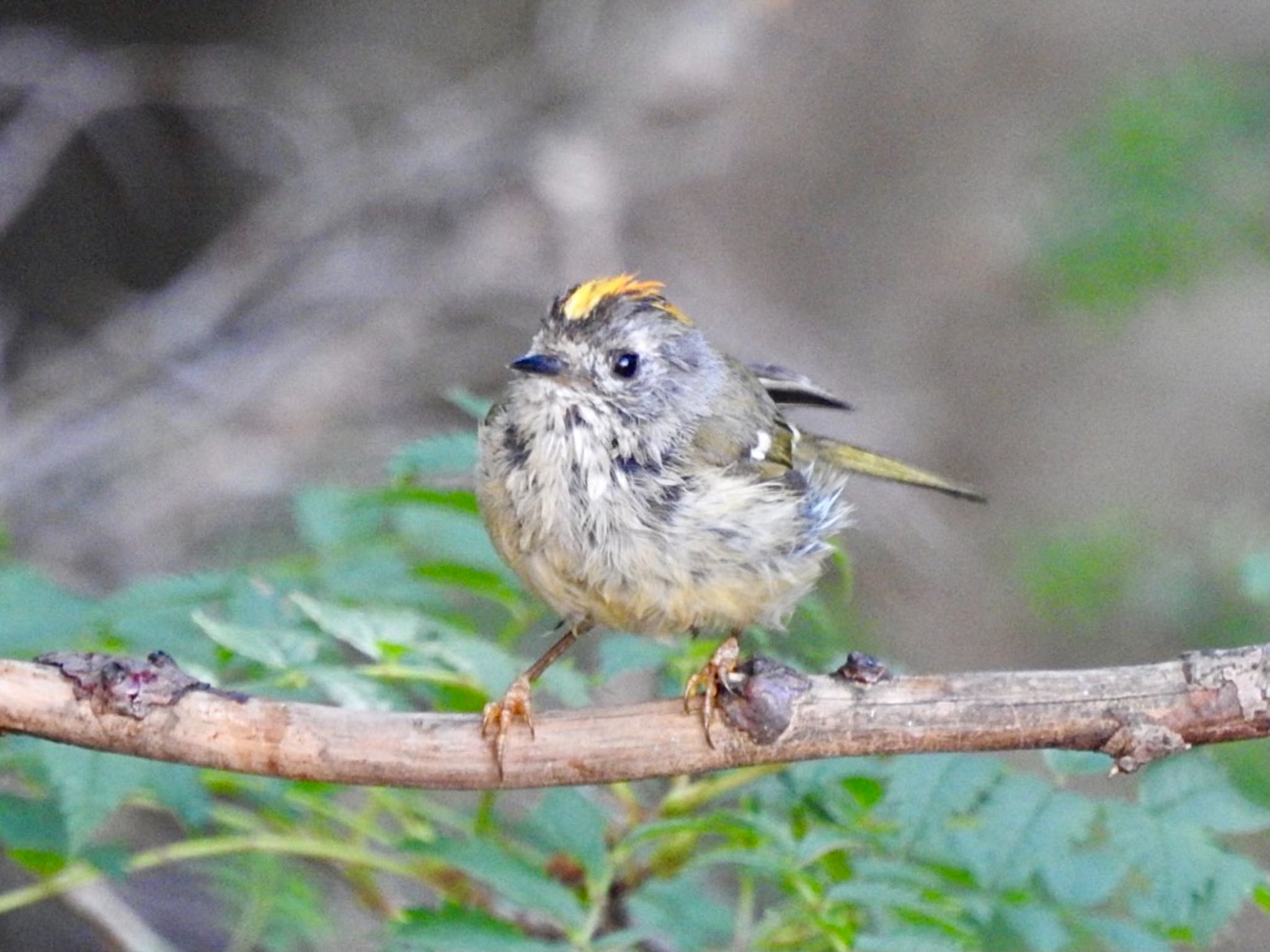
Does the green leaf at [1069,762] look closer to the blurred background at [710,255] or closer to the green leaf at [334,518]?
the green leaf at [334,518]

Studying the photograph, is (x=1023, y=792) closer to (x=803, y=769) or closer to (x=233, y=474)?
(x=803, y=769)

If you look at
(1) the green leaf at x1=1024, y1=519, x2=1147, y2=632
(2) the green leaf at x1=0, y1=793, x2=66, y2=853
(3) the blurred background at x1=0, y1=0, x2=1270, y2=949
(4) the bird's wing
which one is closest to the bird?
(4) the bird's wing

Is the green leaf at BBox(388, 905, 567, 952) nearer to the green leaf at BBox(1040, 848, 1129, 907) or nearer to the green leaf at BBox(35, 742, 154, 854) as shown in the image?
the green leaf at BBox(35, 742, 154, 854)

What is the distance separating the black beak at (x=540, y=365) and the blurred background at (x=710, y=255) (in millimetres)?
1935

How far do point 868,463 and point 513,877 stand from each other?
1.64m

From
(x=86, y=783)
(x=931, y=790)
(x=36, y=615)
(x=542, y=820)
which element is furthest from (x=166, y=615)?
(x=931, y=790)

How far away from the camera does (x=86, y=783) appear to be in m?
2.24

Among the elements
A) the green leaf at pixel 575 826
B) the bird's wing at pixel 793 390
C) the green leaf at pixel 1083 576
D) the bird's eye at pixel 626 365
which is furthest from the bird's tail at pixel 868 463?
the green leaf at pixel 1083 576

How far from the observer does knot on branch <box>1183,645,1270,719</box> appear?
2.16 meters

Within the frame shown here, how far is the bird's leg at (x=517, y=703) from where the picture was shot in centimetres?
230

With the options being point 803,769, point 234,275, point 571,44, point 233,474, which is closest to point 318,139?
point 234,275

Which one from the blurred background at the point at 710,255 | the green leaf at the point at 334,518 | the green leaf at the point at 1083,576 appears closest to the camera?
the green leaf at the point at 334,518

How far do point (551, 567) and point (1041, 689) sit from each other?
0.95 m

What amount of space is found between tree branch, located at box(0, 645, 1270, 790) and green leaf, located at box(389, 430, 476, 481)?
0.71m
